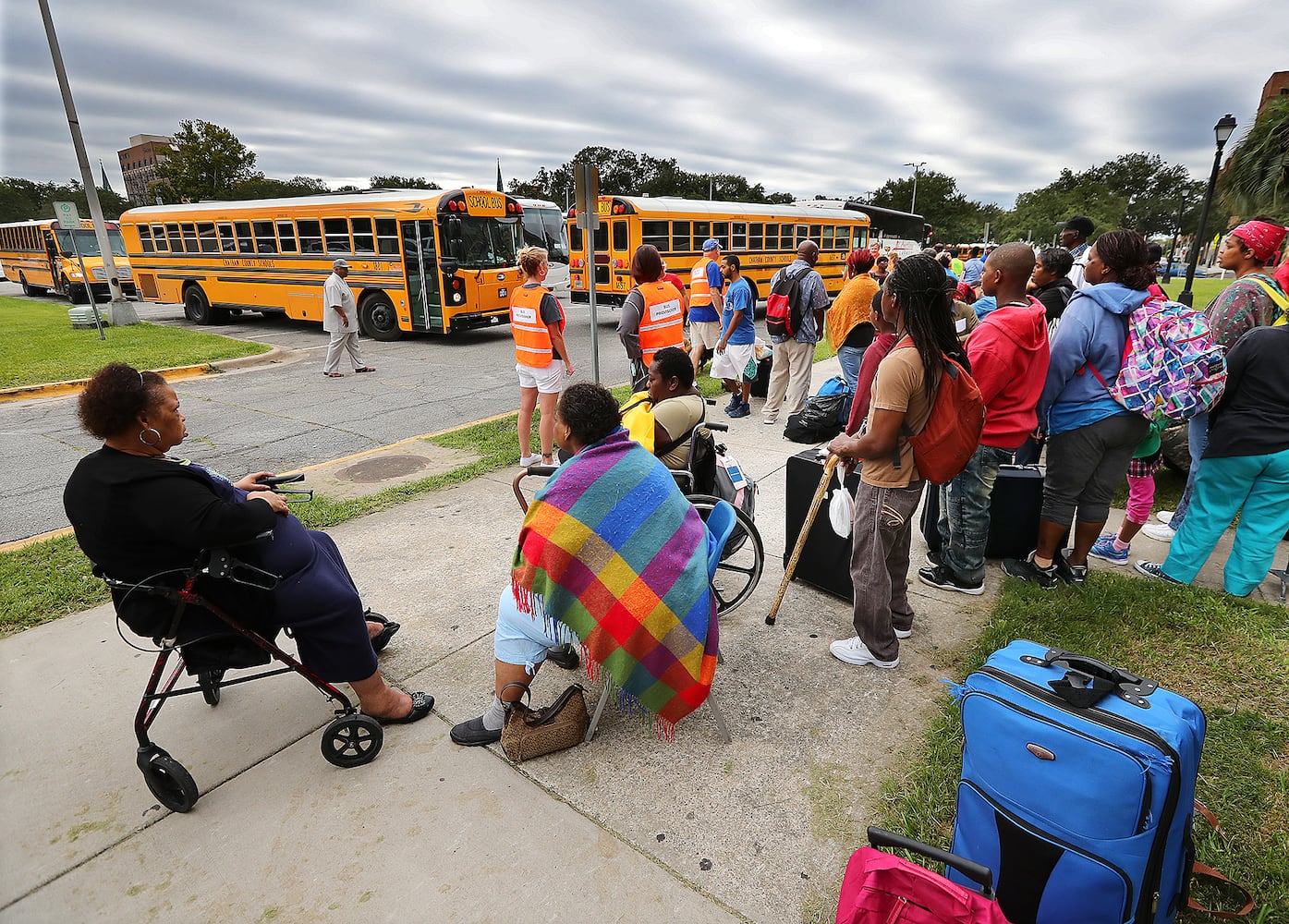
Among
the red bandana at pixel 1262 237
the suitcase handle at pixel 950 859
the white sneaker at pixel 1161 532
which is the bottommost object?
the white sneaker at pixel 1161 532

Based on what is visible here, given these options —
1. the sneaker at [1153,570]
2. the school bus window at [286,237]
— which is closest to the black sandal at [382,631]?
the sneaker at [1153,570]

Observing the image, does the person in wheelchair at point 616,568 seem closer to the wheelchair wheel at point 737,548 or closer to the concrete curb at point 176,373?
the wheelchair wheel at point 737,548

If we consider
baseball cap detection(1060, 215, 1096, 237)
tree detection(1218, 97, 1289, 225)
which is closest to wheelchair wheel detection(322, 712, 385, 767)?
baseball cap detection(1060, 215, 1096, 237)

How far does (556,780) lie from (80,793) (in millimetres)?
1796

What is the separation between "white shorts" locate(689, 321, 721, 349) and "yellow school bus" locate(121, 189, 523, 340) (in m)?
5.98

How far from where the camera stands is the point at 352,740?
259cm

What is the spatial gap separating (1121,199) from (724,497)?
5350cm

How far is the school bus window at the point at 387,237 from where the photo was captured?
12.8 metres

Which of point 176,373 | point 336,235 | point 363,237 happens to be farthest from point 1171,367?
point 336,235

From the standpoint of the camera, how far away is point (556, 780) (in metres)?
2.52

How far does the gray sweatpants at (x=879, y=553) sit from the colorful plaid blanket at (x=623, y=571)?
91 centimetres

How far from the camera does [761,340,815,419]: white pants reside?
7.29m

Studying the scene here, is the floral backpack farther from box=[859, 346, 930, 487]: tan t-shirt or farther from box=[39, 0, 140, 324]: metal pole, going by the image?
box=[39, 0, 140, 324]: metal pole

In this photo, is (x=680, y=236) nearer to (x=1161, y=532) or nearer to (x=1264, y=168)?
(x=1264, y=168)
